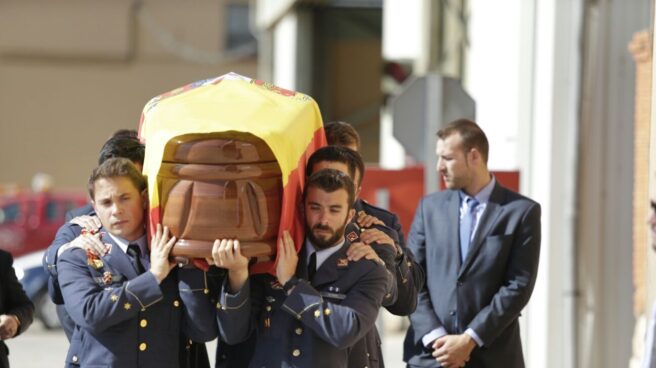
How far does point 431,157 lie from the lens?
844 cm

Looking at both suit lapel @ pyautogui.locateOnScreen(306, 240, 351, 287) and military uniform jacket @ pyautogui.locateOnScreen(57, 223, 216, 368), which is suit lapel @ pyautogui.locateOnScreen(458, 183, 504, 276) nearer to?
suit lapel @ pyautogui.locateOnScreen(306, 240, 351, 287)

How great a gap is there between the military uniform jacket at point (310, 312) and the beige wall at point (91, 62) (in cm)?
3093

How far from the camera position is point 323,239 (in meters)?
4.91

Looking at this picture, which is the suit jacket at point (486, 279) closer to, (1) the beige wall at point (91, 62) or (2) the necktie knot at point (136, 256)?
(2) the necktie knot at point (136, 256)

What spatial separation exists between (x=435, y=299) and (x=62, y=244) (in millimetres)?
1971

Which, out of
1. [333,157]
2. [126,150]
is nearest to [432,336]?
[333,157]

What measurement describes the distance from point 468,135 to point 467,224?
0.46 metres

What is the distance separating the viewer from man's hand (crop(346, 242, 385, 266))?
497 centimetres

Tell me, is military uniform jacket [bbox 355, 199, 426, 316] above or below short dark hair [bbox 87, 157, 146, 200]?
below

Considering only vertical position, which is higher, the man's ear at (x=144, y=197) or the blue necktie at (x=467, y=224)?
the man's ear at (x=144, y=197)

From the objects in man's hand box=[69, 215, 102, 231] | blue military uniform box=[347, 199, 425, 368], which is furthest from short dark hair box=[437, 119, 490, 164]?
man's hand box=[69, 215, 102, 231]

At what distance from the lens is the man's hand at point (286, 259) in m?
4.78

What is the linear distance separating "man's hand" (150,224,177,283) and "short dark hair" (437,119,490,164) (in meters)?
2.01

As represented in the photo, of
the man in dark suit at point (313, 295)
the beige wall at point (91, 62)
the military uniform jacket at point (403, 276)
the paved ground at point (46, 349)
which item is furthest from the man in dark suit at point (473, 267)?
the beige wall at point (91, 62)
